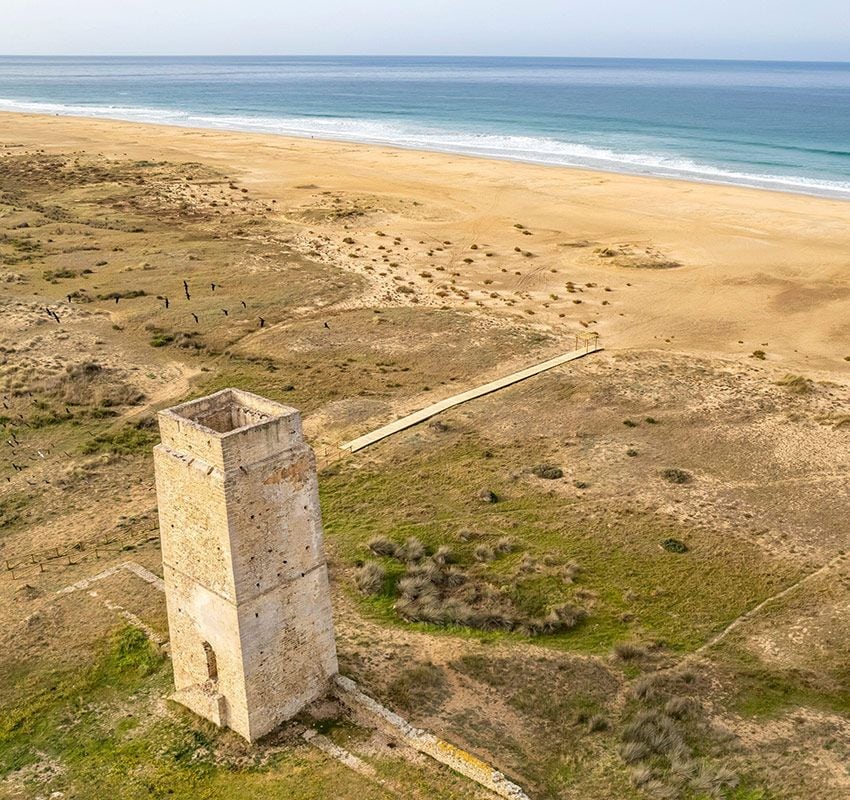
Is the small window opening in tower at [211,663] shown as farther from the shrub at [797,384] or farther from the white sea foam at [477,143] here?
the white sea foam at [477,143]

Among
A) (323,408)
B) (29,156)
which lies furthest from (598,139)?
(323,408)

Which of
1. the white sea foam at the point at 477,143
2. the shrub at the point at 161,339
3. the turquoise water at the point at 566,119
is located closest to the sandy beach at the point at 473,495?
the shrub at the point at 161,339

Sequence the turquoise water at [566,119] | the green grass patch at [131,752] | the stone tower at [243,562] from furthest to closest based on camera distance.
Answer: the turquoise water at [566,119], the green grass patch at [131,752], the stone tower at [243,562]

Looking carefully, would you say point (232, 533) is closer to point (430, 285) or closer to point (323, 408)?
point (323, 408)

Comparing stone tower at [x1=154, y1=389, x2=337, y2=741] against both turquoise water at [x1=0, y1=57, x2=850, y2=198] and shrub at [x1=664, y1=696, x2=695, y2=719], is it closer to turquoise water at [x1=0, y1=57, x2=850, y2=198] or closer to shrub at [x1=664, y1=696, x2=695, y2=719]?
shrub at [x1=664, y1=696, x2=695, y2=719]

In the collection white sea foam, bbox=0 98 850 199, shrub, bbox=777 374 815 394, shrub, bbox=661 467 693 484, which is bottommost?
shrub, bbox=661 467 693 484

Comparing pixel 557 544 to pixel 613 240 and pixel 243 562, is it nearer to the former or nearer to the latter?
pixel 243 562

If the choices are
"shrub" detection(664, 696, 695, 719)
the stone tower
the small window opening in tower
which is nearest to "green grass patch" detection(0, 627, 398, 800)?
the stone tower
